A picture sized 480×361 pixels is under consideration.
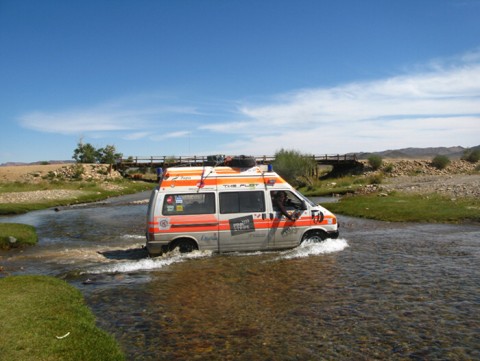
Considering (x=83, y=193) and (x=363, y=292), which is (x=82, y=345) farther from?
(x=83, y=193)

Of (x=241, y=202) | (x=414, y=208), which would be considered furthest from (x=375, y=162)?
(x=241, y=202)

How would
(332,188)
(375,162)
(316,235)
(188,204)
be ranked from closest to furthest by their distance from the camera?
(188,204) < (316,235) < (332,188) < (375,162)

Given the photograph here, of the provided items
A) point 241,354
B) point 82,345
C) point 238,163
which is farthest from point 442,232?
point 82,345

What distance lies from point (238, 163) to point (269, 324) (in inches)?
304

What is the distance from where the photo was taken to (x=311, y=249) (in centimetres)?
1470

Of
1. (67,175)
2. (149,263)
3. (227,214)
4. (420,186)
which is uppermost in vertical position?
(67,175)

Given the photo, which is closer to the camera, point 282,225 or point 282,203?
point 282,225

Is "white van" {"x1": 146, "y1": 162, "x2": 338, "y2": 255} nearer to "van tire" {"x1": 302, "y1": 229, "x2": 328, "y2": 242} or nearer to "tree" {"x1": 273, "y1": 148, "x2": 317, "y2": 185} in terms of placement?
"van tire" {"x1": 302, "y1": 229, "x2": 328, "y2": 242}

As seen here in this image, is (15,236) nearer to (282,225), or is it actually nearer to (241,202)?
(241,202)

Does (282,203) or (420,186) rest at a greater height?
(282,203)

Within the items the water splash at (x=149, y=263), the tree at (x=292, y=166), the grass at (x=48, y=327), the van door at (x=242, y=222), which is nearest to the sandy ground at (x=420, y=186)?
the tree at (x=292, y=166)

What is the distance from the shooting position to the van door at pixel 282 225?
47.5 feet

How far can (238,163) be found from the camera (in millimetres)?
15297

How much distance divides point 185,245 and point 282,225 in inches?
136
